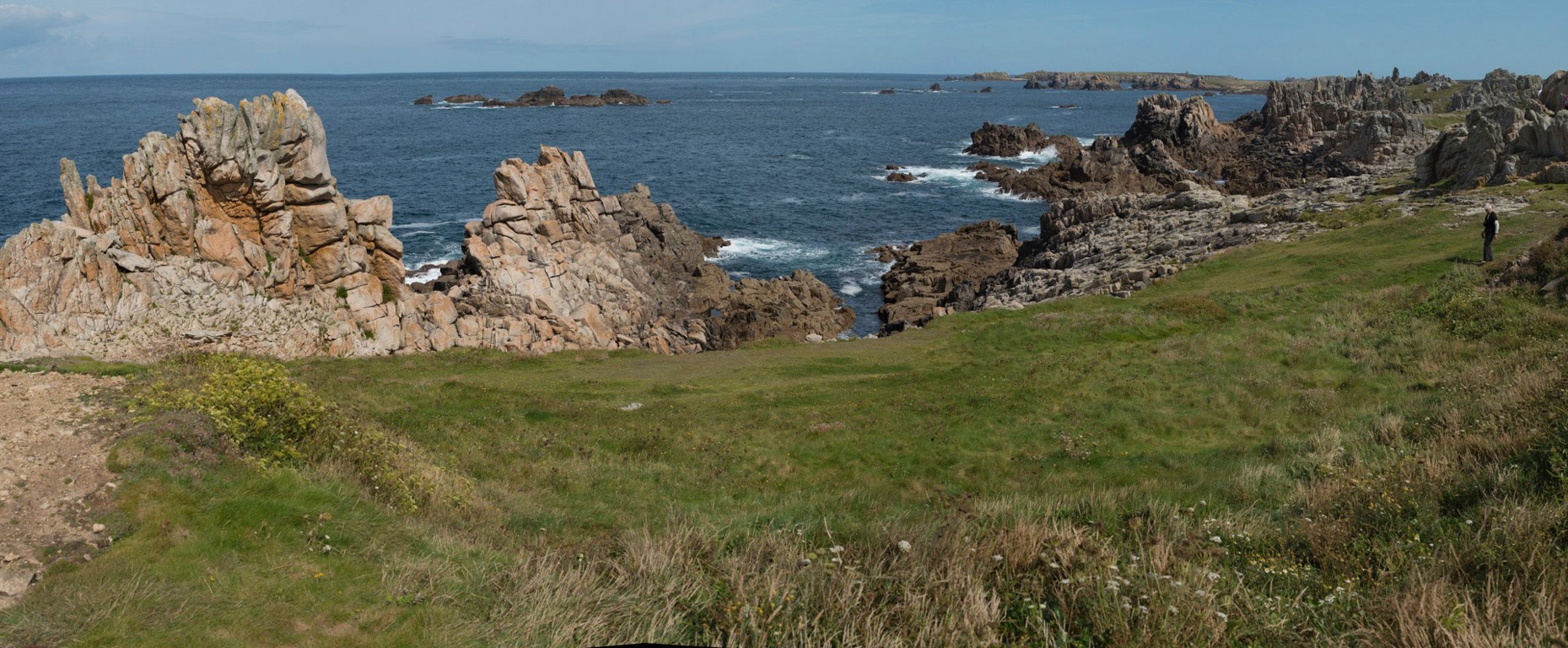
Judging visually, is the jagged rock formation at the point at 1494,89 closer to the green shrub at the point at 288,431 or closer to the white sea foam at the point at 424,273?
the white sea foam at the point at 424,273

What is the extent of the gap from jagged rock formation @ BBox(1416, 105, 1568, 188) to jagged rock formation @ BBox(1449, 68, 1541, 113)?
88451 millimetres

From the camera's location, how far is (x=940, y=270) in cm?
6084

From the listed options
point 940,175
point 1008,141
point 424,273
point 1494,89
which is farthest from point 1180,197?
point 1494,89

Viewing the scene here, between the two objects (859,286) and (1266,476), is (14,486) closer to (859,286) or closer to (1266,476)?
(1266,476)

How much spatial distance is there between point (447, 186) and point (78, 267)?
6797 cm

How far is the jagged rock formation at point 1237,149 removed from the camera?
3561 inches

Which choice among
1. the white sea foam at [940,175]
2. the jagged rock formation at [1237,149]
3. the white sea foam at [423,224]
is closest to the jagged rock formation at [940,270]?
the jagged rock formation at [1237,149]

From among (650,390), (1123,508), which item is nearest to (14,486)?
(1123,508)

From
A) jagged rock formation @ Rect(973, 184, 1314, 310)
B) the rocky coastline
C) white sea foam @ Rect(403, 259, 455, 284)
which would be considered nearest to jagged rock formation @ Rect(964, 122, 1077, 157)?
the rocky coastline

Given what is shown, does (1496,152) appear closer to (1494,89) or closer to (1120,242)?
(1120,242)

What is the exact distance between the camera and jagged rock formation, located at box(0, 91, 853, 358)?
98.7ft

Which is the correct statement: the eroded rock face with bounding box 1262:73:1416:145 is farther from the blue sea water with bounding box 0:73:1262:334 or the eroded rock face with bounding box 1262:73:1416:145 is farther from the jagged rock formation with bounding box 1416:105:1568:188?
the jagged rock formation with bounding box 1416:105:1568:188

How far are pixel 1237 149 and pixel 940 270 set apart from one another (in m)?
79.2

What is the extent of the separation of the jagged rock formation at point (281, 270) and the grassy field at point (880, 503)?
726 centimetres
